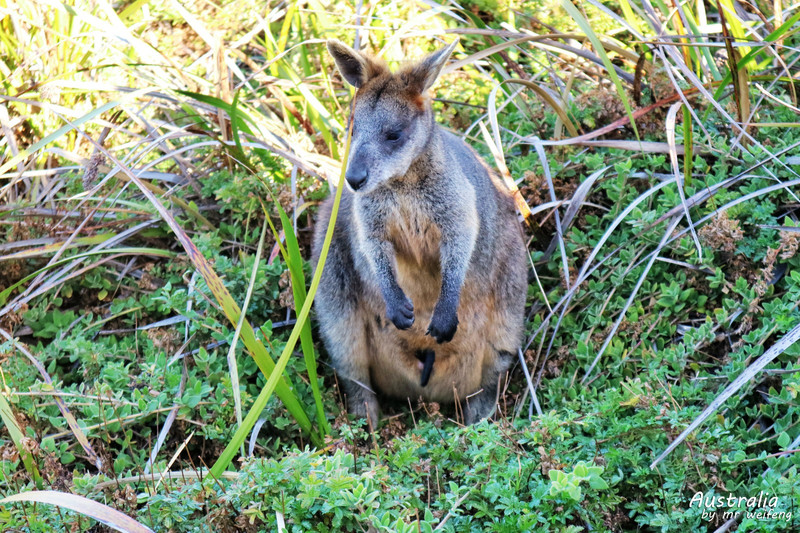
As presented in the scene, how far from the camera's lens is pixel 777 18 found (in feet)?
14.3

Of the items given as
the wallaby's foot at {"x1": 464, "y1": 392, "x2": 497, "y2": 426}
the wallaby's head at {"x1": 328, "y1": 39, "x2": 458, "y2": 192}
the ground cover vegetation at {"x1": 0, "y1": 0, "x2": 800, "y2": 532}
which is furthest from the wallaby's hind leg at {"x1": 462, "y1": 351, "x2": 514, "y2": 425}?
the wallaby's head at {"x1": 328, "y1": 39, "x2": 458, "y2": 192}

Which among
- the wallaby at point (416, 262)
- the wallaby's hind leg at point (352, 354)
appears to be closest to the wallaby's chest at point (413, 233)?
the wallaby at point (416, 262)

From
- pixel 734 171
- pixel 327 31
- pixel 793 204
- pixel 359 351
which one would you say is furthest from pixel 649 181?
pixel 327 31

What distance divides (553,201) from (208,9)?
3.44m

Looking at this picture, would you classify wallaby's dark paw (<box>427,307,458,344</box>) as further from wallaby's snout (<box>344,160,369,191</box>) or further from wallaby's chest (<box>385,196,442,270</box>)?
wallaby's snout (<box>344,160,369,191</box>)

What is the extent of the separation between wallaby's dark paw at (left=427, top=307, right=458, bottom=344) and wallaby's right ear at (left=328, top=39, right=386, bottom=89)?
44.4 inches

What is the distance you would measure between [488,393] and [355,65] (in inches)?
70.5

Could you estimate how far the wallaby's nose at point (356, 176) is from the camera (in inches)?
127

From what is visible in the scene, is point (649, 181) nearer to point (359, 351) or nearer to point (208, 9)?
point (359, 351)

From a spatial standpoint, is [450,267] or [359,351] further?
[359,351]

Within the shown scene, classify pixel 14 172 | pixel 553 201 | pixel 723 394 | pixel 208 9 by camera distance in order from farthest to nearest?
pixel 208 9
pixel 14 172
pixel 553 201
pixel 723 394

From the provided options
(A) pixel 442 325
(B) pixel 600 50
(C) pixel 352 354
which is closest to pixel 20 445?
(C) pixel 352 354

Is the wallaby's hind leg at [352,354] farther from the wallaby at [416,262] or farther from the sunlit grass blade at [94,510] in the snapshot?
the sunlit grass blade at [94,510]

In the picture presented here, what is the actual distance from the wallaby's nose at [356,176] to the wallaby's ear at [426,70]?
1.74 feet
